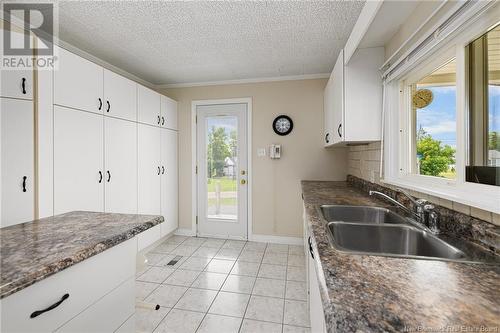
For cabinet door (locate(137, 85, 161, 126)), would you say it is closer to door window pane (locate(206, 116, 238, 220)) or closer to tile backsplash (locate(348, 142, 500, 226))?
door window pane (locate(206, 116, 238, 220))

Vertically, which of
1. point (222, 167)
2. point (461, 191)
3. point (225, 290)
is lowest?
point (225, 290)

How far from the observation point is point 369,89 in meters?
1.93

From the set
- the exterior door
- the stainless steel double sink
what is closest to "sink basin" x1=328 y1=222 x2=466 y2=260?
the stainless steel double sink

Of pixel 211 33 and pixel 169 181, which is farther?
pixel 169 181

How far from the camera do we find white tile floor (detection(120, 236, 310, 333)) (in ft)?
5.97

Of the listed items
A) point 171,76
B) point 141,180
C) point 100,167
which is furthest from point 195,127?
point 100,167

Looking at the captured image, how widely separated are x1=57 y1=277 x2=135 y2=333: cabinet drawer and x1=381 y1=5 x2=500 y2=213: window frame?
5.55ft

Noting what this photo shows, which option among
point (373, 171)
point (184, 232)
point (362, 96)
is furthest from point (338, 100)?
point (184, 232)

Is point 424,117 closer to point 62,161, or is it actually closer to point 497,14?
point 497,14

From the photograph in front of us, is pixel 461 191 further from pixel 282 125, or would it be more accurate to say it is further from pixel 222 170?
pixel 222 170

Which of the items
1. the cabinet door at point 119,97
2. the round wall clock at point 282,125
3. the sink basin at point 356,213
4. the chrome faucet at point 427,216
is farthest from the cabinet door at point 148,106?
the chrome faucet at point 427,216

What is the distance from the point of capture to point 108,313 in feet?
3.56

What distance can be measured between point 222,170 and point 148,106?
140cm

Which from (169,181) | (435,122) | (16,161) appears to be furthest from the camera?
(169,181)
